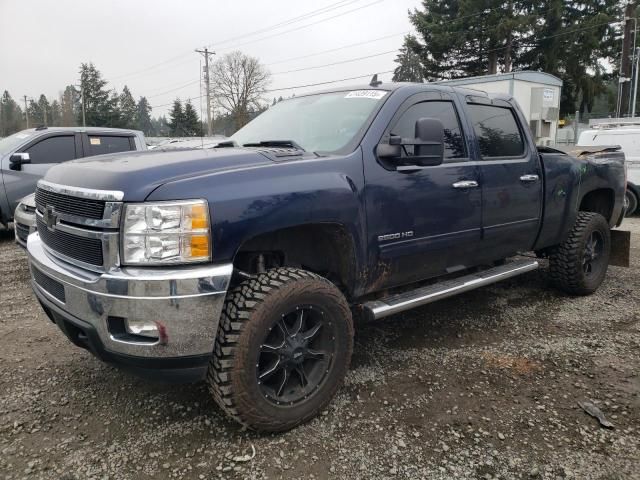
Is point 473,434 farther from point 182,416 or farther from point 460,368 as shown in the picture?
point 182,416

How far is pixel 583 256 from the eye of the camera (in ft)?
16.3

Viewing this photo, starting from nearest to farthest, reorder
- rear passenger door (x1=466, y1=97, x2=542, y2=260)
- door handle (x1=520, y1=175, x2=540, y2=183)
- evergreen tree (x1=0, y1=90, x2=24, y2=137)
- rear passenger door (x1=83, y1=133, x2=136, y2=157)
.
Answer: rear passenger door (x1=466, y1=97, x2=542, y2=260) < door handle (x1=520, y1=175, x2=540, y2=183) < rear passenger door (x1=83, y1=133, x2=136, y2=157) < evergreen tree (x1=0, y1=90, x2=24, y2=137)

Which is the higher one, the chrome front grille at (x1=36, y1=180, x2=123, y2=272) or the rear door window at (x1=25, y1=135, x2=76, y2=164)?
the rear door window at (x1=25, y1=135, x2=76, y2=164)

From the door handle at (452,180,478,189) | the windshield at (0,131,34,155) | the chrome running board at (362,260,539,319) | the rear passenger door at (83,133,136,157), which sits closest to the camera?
the chrome running board at (362,260,539,319)

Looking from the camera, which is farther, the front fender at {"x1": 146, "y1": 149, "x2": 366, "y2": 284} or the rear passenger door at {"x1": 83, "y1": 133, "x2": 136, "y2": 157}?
the rear passenger door at {"x1": 83, "y1": 133, "x2": 136, "y2": 157}

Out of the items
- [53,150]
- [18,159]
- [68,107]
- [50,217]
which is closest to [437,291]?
[50,217]

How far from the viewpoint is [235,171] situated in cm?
252

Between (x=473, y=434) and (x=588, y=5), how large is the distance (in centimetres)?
3537

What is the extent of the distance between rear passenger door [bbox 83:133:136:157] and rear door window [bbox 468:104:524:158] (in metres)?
6.30

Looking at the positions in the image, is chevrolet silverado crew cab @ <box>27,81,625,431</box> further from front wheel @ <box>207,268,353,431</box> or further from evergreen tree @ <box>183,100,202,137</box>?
evergreen tree @ <box>183,100,202,137</box>

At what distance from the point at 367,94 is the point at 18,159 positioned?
21.3 feet

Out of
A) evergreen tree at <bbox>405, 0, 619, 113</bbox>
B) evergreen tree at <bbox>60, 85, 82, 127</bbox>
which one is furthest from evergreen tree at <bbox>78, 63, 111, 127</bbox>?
evergreen tree at <bbox>405, 0, 619, 113</bbox>

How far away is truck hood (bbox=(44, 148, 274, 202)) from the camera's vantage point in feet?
7.65

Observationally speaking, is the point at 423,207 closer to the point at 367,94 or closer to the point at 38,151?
the point at 367,94
